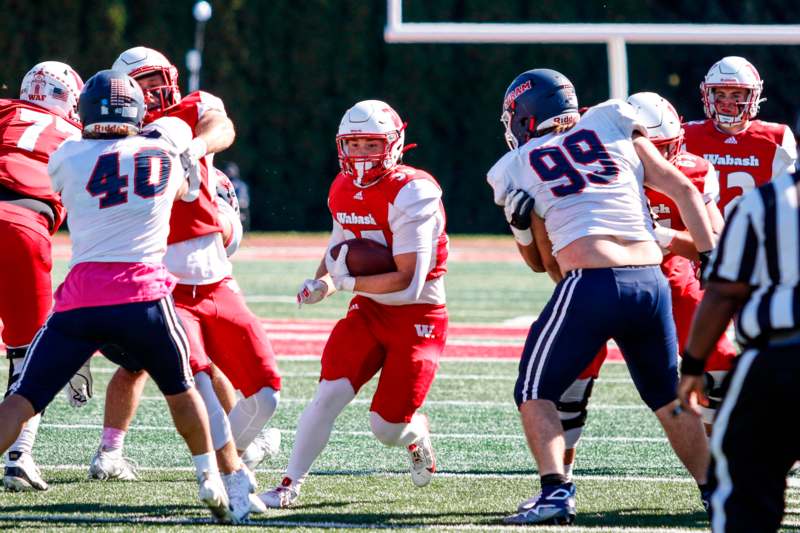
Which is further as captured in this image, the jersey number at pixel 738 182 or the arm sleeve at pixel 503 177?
the jersey number at pixel 738 182

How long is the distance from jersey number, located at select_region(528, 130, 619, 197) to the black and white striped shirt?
1.42m

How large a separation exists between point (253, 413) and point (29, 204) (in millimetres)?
1402

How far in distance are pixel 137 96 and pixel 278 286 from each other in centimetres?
992

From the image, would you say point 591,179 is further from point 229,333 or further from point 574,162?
point 229,333

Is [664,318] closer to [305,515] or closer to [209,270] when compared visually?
[305,515]

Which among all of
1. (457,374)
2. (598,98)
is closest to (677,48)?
(598,98)

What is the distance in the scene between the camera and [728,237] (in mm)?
3176

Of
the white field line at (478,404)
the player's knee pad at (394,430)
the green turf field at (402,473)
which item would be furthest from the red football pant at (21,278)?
the white field line at (478,404)

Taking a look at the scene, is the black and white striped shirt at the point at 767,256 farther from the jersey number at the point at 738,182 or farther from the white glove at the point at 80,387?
the white glove at the point at 80,387

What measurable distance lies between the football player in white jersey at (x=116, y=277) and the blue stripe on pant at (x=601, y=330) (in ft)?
3.91

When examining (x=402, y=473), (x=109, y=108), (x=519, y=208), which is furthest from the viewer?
(x=402, y=473)

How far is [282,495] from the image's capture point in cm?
488

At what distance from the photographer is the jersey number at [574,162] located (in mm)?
4602

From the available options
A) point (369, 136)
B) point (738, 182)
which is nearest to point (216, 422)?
point (369, 136)
